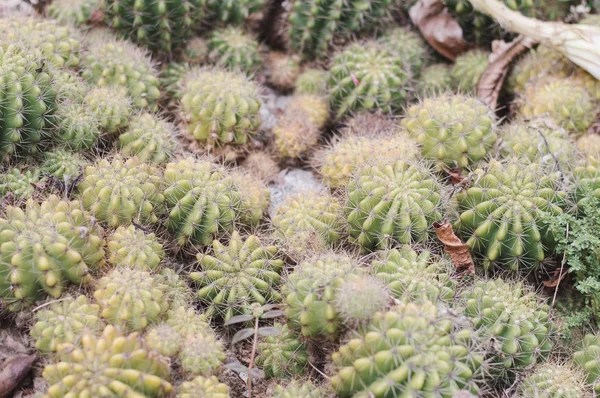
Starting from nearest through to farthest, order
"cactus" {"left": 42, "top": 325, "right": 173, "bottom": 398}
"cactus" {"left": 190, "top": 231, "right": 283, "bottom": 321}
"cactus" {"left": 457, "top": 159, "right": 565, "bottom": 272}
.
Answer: "cactus" {"left": 42, "top": 325, "right": 173, "bottom": 398} → "cactus" {"left": 190, "top": 231, "right": 283, "bottom": 321} → "cactus" {"left": 457, "top": 159, "right": 565, "bottom": 272}

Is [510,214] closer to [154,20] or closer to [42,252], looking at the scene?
[42,252]

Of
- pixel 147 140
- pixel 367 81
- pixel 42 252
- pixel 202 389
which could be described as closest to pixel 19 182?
pixel 42 252

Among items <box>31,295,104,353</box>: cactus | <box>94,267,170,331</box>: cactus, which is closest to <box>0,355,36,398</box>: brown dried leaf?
<box>31,295,104,353</box>: cactus

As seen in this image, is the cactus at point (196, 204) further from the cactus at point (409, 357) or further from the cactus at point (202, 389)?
the cactus at point (409, 357)

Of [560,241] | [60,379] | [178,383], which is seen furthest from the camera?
[560,241]

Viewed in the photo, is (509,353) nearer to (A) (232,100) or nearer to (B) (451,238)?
(B) (451,238)

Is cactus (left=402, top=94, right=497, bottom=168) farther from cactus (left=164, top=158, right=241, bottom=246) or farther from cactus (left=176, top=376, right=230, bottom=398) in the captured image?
cactus (left=176, top=376, right=230, bottom=398)

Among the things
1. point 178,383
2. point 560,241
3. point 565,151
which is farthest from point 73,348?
point 565,151
